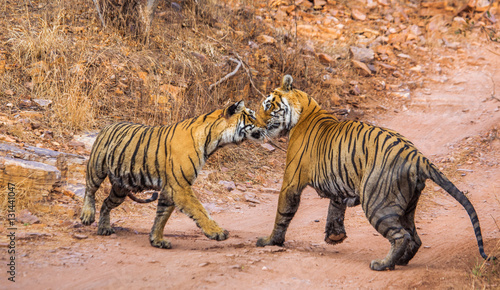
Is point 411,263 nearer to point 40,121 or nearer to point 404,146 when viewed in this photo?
point 404,146

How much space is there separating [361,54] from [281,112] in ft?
28.2

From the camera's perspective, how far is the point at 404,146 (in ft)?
14.4

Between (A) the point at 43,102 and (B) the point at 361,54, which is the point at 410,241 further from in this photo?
(B) the point at 361,54

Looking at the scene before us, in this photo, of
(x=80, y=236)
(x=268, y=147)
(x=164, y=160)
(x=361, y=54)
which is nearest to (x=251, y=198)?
(x=268, y=147)

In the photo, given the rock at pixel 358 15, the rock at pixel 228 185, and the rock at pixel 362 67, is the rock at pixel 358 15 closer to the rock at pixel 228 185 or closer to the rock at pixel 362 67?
the rock at pixel 362 67

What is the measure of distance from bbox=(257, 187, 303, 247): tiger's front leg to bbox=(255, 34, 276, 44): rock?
7547mm

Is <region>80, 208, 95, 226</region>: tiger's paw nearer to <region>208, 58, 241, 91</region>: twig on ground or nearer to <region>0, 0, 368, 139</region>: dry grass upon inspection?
<region>0, 0, 368, 139</region>: dry grass

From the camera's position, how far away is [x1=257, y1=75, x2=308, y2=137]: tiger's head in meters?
5.43

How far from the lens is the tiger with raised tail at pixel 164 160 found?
15.6ft

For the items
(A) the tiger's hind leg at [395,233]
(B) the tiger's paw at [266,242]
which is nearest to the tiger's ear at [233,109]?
(B) the tiger's paw at [266,242]

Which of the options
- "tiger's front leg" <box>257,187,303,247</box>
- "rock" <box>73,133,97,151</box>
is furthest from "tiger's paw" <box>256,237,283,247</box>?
"rock" <box>73,133,97,151</box>

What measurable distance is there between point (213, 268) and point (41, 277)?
133cm

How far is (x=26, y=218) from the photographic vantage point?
17.5ft

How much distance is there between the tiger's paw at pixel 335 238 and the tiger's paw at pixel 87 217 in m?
2.54
